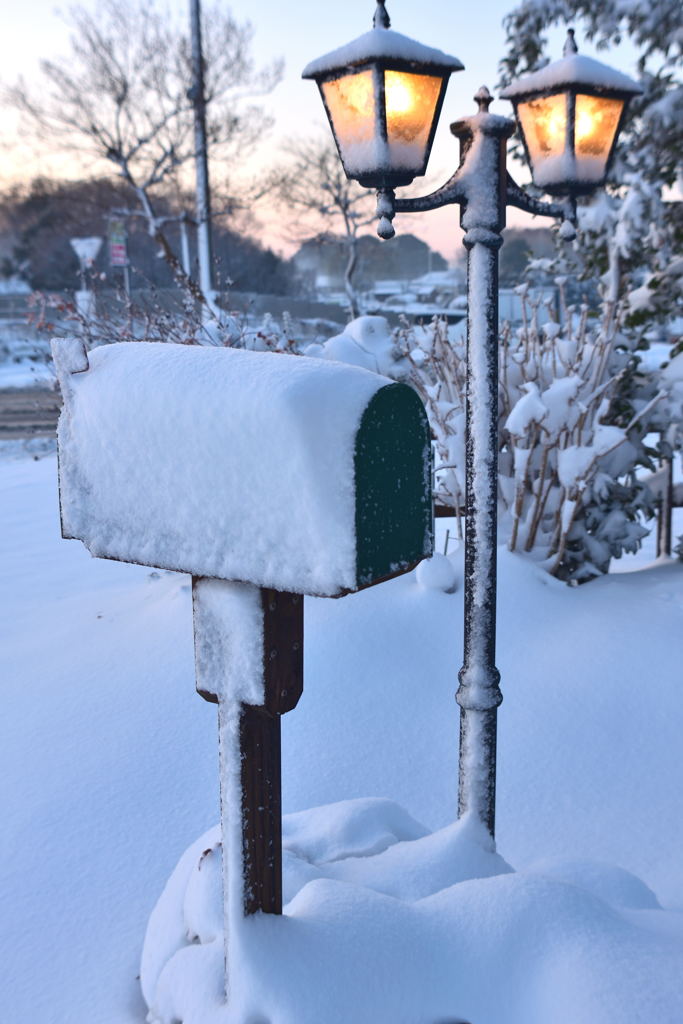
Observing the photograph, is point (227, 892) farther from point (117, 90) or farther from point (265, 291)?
point (265, 291)

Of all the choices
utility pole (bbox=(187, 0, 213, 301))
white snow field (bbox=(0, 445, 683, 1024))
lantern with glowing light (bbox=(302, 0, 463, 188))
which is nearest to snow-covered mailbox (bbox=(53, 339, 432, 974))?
white snow field (bbox=(0, 445, 683, 1024))

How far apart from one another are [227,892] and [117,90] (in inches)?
745

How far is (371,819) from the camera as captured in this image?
292 centimetres

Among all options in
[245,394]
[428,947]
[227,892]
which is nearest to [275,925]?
[227,892]

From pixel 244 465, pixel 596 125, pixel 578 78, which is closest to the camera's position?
pixel 244 465

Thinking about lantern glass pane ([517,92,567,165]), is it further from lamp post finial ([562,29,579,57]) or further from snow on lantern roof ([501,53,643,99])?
lamp post finial ([562,29,579,57])

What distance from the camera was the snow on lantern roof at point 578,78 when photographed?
9.93 ft

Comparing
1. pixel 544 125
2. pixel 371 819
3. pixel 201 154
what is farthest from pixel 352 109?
pixel 201 154

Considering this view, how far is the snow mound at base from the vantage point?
5.95ft

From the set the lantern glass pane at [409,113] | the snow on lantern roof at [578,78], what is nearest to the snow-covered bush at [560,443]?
the snow on lantern roof at [578,78]

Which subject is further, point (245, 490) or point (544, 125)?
point (544, 125)

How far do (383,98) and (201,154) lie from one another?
38.2 ft

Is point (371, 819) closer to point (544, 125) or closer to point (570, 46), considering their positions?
point (544, 125)

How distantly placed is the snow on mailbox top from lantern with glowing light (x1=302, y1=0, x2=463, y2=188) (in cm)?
149
